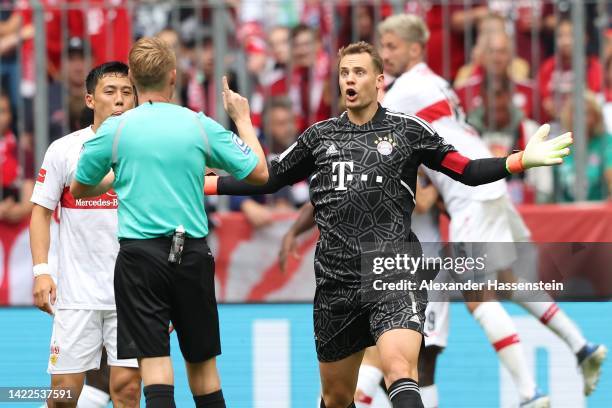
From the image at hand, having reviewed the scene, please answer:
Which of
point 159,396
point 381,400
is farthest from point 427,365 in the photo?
point 159,396

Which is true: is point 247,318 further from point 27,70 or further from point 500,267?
point 27,70

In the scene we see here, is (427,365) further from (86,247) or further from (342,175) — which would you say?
(86,247)

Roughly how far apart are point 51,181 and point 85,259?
47 cm

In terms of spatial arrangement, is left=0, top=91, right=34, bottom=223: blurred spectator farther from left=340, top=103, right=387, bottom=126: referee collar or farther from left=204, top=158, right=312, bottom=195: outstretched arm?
left=340, top=103, right=387, bottom=126: referee collar

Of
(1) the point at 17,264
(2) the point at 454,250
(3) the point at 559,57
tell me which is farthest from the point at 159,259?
(3) the point at 559,57

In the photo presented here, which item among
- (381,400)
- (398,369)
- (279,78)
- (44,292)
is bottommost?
(381,400)

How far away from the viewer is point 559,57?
10.8 m

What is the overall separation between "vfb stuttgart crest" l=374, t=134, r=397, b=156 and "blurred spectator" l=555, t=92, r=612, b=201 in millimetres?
3963

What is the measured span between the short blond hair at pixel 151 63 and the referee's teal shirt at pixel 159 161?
10 cm

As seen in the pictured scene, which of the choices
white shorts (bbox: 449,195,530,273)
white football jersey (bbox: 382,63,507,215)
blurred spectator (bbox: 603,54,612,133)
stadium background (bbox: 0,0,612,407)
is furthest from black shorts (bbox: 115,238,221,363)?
blurred spectator (bbox: 603,54,612,133)

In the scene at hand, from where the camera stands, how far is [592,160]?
10.6 metres

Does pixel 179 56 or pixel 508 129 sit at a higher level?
pixel 179 56

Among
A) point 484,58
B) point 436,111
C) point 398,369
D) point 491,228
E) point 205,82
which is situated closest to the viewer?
point 398,369

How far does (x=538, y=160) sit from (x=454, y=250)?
7.98 feet
